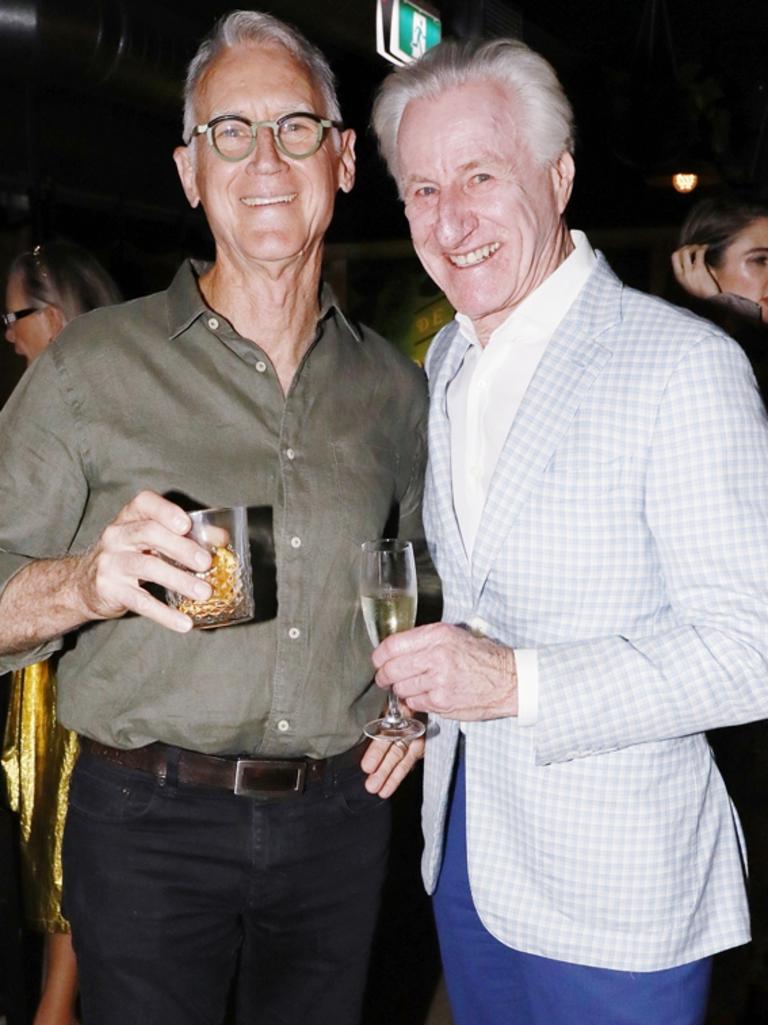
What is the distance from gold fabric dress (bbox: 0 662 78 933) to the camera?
3.07 meters

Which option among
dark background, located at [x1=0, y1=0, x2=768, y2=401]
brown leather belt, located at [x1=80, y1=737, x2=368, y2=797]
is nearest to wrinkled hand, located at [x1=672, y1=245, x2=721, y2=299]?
dark background, located at [x1=0, y1=0, x2=768, y2=401]

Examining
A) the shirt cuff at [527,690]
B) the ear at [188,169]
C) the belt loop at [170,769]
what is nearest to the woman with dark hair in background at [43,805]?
the ear at [188,169]

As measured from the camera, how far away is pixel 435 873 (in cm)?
197

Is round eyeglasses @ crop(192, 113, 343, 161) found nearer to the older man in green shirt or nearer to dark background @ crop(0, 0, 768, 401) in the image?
the older man in green shirt

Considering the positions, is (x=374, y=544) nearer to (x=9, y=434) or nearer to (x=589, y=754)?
(x=589, y=754)

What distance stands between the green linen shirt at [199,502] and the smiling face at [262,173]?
5.5 inches

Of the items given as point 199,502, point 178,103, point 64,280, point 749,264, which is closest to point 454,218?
point 199,502

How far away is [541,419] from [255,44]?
0.90 m

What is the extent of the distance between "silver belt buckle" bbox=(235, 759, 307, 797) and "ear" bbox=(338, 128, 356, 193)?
1.11 m

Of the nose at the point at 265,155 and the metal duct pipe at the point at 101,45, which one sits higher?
the metal duct pipe at the point at 101,45

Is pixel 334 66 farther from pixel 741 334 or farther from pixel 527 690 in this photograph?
pixel 527 690

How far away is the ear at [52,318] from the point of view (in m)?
3.56

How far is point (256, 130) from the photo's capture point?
1.97 m

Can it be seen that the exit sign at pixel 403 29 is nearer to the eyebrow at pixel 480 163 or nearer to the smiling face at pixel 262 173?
the smiling face at pixel 262 173
